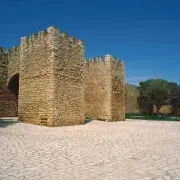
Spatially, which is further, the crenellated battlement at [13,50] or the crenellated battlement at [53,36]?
the crenellated battlement at [13,50]

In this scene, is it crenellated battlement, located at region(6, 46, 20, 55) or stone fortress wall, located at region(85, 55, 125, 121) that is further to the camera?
stone fortress wall, located at region(85, 55, 125, 121)

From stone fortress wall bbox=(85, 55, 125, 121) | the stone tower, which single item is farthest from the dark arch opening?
stone fortress wall bbox=(85, 55, 125, 121)

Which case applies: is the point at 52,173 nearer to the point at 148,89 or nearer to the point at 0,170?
the point at 0,170

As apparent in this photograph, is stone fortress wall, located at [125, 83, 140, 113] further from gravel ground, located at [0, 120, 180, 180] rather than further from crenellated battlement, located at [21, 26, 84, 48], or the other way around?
gravel ground, located at [0, 120, 180, 180]

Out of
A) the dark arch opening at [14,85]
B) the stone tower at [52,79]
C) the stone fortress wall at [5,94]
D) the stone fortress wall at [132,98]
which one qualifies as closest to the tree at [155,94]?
the stone fortress wall at [132,98]

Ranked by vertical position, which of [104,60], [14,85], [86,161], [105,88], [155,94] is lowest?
[86,161]

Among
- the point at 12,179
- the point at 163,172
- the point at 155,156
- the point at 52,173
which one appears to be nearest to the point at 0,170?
the point at 12,179

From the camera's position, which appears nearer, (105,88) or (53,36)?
(53,36)

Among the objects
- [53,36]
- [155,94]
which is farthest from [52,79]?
[155,94]

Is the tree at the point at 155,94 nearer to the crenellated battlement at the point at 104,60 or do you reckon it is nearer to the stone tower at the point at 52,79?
the crenellated battlement at the point at 104,60

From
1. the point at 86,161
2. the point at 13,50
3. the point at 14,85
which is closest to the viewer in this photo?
the point at 86,161

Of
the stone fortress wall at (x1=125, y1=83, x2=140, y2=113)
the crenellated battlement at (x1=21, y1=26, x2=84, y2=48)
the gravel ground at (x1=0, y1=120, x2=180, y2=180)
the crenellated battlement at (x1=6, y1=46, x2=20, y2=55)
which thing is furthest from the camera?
the stone fortress wall at (x1=125, y1=83, x2=140, y2=113)

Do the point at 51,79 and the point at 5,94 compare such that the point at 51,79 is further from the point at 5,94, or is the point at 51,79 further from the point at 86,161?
the point at 86,161

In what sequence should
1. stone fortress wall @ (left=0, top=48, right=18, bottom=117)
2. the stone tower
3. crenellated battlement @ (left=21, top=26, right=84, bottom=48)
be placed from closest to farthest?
the stone tower < crenellated battlement @ (left=21, top=26, right=84, bottom=48) < stone fortress wall @ (left=0, top=48, right=18, bottom=117)
